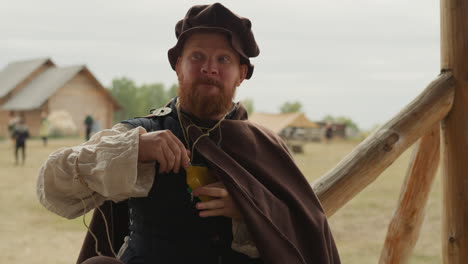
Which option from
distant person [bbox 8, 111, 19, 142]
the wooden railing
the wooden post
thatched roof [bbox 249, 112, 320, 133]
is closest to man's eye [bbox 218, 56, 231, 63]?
the wooden railing

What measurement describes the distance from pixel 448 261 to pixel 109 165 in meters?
1.97

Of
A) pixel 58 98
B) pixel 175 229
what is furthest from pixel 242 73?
pixel 58 98

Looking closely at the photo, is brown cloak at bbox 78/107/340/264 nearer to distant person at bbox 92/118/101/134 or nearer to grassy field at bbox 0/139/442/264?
grassy field at bbox 0/139/442/264

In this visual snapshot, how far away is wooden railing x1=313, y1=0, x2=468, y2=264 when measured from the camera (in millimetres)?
2230

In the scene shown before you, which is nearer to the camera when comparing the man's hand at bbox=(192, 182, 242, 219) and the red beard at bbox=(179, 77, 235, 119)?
the man's hand at bbox=(192, 182, 242, 219)

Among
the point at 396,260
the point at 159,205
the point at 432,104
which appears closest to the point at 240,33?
the point at 159,205

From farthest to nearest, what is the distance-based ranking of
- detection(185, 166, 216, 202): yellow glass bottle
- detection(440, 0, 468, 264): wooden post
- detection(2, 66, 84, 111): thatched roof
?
detection(2, 66, 84, 111): thatched roof → detection(440, 0, 468, 264): wooden post → detection(185, 166, 216, 202): yellow glass bottle

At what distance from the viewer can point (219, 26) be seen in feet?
4.78

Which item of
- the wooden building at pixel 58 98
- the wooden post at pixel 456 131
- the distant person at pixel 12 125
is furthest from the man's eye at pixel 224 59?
the wooden building at pixel 58 98

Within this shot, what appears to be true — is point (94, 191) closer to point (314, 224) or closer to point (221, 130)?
point (221, 130)

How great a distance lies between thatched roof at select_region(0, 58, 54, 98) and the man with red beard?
2457 cm

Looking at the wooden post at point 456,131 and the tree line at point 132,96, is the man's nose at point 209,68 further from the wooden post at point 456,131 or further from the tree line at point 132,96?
the tree line at point 132,96

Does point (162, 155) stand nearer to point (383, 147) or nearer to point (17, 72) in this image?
point (383, 147)

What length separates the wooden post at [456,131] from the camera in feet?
7.82
